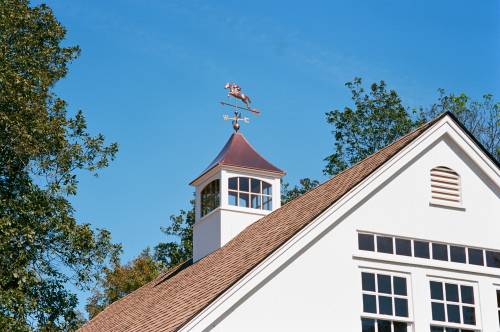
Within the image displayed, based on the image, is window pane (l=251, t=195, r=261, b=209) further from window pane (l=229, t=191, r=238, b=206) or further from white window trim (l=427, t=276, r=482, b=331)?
white window trim (l=427, t=276, r=482, b=331)

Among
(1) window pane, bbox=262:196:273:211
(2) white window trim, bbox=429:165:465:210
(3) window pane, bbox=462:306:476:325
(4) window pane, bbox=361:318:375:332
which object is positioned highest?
(1) window pane, bbox=262:196:273:211

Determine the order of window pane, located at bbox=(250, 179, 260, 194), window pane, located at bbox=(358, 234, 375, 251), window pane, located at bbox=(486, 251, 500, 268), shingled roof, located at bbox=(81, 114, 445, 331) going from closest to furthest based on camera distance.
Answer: shingled roof, located at bbox=(81, 114, 445, 331) < window pane, located at bbox=(358, 234, 375, 251) < window pane, located at bbox=(486, 251, 500, 268) < window pane, located at bbox=(250, 179, 260, 194)

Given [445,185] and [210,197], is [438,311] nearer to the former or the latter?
[445,185]

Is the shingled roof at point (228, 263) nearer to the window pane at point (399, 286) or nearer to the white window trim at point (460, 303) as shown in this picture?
the window pane at point (399, 286)

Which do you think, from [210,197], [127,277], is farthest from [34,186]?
[127,277]

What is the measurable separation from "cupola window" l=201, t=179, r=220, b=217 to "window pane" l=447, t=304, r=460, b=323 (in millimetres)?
10035

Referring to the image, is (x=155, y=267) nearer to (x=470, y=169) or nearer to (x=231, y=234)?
(x=231, y=234)

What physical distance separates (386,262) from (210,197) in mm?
10162

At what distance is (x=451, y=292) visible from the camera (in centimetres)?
1928

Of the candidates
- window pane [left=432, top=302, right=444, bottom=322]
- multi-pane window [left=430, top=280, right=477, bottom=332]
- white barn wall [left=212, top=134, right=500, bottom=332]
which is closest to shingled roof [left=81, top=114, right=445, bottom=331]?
white barn wall [left=212, top=134, right=500, bottom=332]

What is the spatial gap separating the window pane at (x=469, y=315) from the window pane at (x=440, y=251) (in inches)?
46.7

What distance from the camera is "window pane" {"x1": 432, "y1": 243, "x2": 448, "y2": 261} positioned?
19.5 metres

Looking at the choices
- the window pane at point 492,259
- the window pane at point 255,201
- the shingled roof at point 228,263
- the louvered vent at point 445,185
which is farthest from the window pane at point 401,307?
the window pane at point 255,201

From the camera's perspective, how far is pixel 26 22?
2773 centimetres
